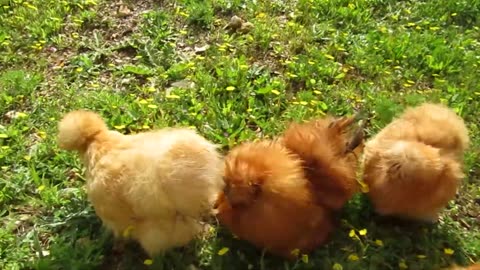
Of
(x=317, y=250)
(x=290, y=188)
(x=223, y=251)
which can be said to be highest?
(x=290, y=188)

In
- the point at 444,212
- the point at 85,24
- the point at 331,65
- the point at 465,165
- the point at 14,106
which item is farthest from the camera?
the point at 85,24

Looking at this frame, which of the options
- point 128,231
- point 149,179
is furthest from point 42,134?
point 149,179

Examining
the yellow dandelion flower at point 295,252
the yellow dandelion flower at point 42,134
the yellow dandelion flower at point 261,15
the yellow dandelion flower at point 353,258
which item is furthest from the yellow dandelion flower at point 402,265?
the yellow dandelion flower at point 261,15

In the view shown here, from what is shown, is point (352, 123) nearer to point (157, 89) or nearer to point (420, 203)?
point (420, 203)

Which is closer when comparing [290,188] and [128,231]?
[290,188]

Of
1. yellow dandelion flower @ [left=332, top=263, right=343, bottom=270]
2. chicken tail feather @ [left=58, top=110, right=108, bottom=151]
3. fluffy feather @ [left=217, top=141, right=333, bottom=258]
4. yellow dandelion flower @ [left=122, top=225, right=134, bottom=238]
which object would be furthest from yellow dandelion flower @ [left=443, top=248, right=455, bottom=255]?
chicken tail feather @ [left=58, top=110, right=108, bottom=151]

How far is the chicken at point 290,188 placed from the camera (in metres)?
2.92

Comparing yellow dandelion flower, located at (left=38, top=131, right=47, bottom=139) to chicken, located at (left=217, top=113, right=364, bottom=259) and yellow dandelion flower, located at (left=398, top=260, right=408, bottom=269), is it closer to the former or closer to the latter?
chicken, located at (left=217, top=113, right=364, bottom=259)

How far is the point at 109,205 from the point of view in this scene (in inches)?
118

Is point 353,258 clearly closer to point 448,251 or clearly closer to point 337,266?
point 337,266

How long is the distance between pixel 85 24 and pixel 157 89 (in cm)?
111

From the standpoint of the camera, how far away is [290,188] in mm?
2912

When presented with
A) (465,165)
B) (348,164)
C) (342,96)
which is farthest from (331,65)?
(348,164)

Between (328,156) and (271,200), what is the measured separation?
1.30 ft
